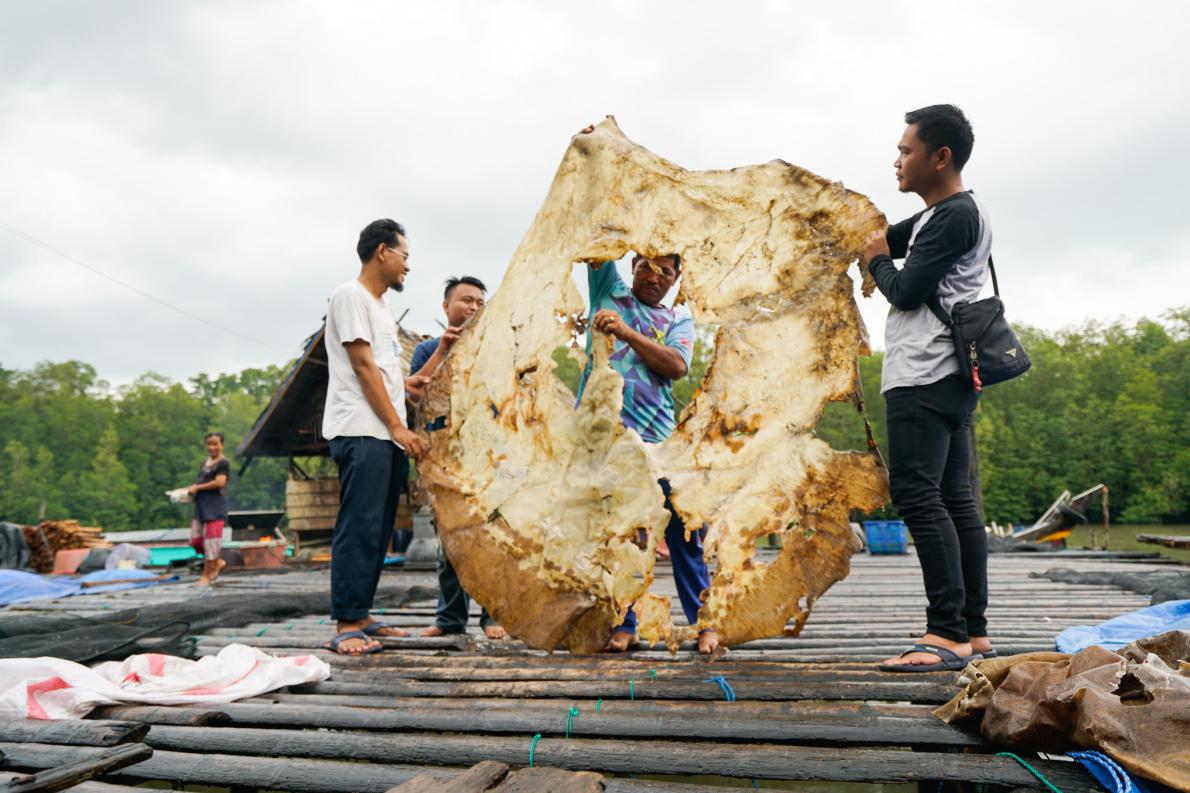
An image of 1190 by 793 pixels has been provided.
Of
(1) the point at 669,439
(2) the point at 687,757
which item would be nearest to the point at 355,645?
(1) the point at 669,439

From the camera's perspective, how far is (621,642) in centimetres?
307

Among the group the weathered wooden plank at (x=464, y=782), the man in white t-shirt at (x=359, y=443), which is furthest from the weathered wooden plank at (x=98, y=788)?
the man in white t-shirt at (x=359, y=443)

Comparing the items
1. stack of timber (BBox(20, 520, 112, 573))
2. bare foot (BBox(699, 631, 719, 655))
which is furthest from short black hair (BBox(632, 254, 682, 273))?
stack of timber (BBox(20, 520, 112, 573))

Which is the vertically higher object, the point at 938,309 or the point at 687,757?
the point at 938,309

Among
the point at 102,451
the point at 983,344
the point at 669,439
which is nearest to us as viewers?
the point at 983,344

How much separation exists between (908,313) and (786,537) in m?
0.98

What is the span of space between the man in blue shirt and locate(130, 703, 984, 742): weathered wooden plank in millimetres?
941

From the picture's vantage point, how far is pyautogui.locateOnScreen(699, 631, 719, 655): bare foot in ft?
9.24

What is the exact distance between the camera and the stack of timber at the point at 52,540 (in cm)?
1112

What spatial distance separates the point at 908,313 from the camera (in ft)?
8.93

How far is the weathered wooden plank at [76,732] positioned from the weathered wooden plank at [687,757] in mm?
104

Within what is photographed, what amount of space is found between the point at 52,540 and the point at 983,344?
1379 cm

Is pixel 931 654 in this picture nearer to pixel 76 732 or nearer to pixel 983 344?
pixel 983 344

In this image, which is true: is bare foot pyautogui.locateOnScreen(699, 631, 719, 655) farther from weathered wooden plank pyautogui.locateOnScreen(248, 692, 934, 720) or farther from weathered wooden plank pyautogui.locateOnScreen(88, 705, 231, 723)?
weathered wooden plank pyautogui.locateOnScreen(88, 705, 231, 723)
